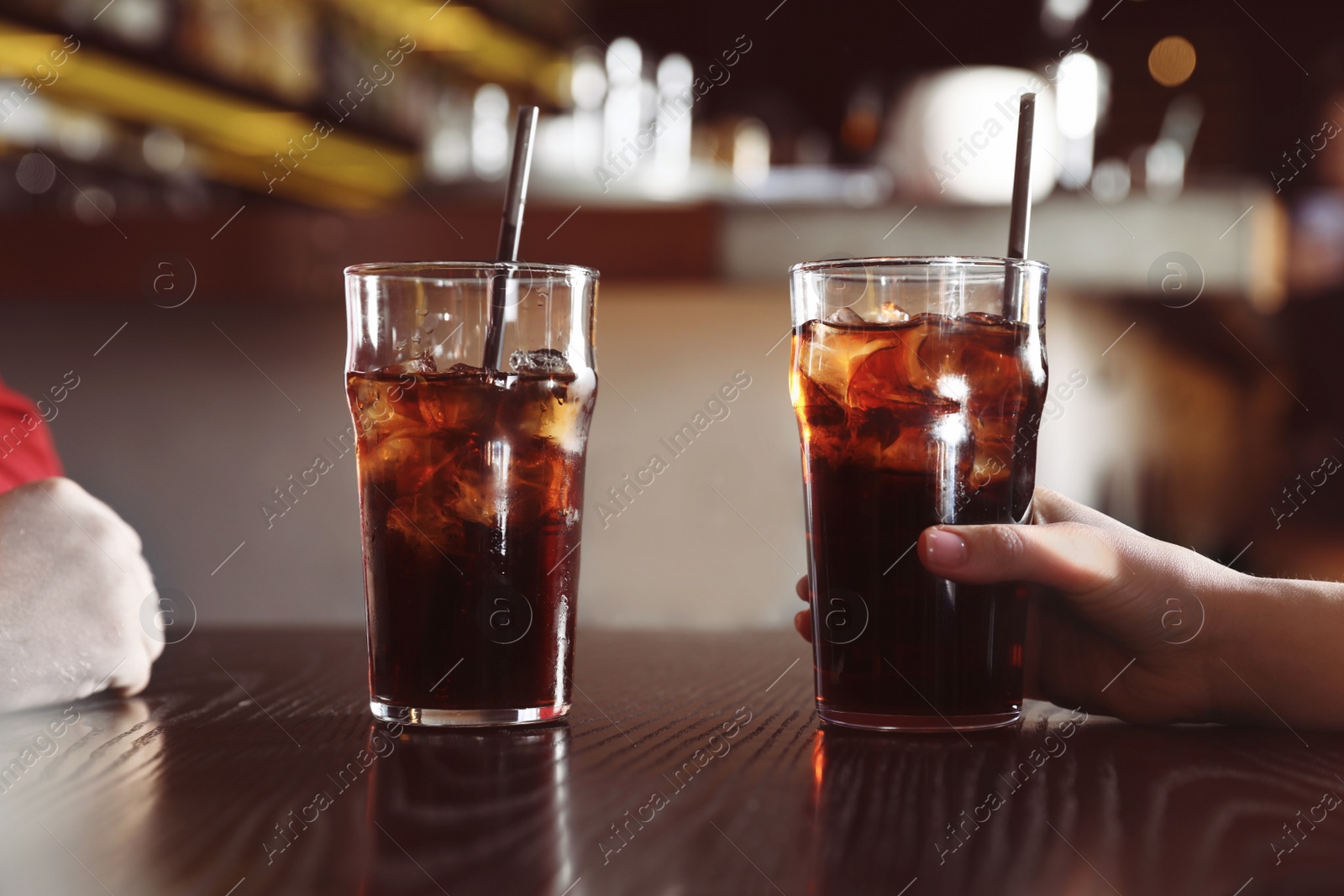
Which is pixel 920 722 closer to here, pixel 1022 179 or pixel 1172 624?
pixel 1172 624

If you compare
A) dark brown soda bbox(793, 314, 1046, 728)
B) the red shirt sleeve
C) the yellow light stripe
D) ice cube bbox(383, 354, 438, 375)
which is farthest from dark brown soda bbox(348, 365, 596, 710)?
the yellow light stripe

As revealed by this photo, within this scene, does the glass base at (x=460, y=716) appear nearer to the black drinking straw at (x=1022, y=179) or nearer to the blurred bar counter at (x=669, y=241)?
the black drinking straw at (x=1022, y=179)

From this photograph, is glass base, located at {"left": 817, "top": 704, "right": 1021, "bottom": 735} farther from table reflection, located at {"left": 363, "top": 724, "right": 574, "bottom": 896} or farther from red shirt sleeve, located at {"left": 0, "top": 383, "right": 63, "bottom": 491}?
red shirt sleeve, located at {"left": 0, "top": 383, "right": 63, "bottom": 491}

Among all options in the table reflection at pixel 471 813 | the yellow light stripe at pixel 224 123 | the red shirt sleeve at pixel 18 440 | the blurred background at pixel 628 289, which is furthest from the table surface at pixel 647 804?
the yellow light stripe at pixel 224 123

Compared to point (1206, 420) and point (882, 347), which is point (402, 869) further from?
point (1206, 420)

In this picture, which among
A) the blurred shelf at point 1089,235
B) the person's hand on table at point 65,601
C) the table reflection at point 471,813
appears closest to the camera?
the table reflection at point 471,813
